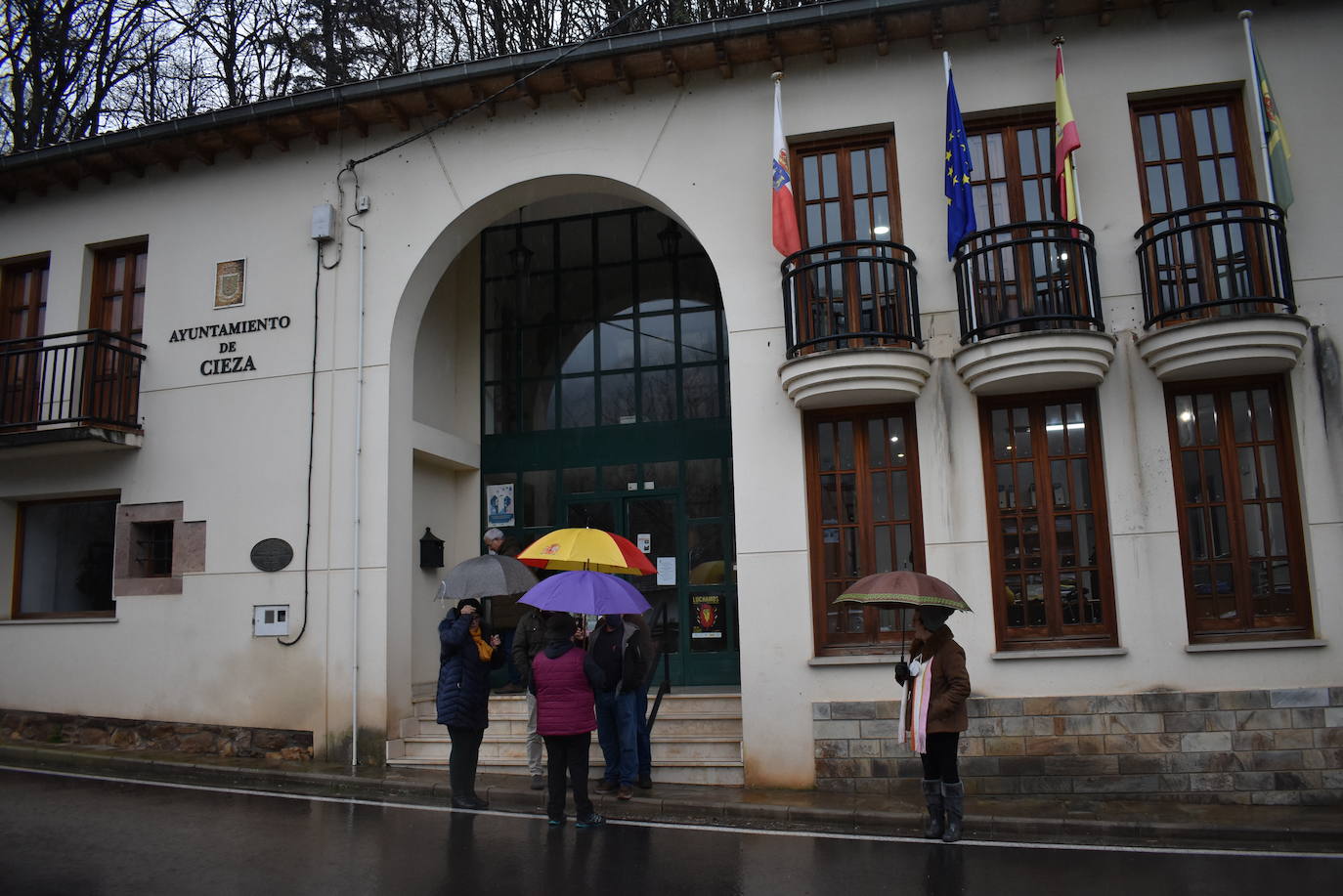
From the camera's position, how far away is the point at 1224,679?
8.40m

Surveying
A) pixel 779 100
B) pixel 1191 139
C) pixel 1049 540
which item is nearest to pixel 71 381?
pixel 779 100

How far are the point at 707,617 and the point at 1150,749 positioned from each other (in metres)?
4.95

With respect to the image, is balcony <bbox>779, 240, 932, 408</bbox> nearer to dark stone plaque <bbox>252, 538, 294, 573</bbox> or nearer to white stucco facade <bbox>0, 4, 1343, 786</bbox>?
white stucco facade <bbox>0, 4, 1343, 786</bbox>

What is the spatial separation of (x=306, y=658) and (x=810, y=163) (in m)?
7.59

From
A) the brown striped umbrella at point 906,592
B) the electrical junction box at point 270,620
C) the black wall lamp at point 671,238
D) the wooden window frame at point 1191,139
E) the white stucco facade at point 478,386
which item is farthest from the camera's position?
the black wall lamp at point 671,238

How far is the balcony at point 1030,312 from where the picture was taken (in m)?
8.58

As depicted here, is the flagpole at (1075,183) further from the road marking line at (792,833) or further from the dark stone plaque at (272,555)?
the dark stone plaque at (272,555)

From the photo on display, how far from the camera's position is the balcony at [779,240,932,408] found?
8898 mm

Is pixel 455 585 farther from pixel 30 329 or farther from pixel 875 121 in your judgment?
pixel 30 329

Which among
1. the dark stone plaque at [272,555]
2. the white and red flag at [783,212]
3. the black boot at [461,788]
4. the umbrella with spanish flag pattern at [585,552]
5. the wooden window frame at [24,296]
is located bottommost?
the black boot at [461,788]

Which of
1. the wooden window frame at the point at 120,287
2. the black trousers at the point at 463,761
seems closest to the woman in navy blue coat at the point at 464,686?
the black trousers at the point at 463,761

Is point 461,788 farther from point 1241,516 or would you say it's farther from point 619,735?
point 1241,516

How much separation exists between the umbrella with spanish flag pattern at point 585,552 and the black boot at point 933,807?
282 centimetres

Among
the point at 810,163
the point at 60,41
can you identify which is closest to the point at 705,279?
→ the point at 810,163
